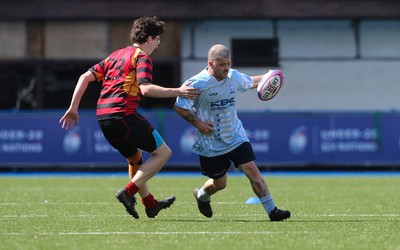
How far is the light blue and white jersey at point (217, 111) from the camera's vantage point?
10000mm

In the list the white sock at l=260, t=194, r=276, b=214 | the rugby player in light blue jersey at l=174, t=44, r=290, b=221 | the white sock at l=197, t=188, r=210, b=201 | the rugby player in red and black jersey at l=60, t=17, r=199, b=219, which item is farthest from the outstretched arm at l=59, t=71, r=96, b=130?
the white sock at l=260, t=194, r=276, b=214

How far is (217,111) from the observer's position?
396 inches

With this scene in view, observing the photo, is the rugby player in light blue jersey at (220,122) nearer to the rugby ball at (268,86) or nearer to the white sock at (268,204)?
the white sock at (268,204)

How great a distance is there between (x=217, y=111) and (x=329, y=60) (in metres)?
18.7

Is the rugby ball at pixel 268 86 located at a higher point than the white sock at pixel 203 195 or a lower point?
higher

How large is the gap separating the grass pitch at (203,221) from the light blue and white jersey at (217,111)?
2.40 ft

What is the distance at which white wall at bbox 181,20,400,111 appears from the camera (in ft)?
92.5

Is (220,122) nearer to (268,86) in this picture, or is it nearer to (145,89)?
(268,86)

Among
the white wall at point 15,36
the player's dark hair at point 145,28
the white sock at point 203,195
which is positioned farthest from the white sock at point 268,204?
the white wall at point 15,36

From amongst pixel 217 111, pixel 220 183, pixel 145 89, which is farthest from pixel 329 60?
pixel 145 89

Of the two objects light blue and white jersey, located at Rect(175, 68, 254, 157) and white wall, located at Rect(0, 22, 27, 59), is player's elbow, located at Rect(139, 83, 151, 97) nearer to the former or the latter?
light blue and white jersey, located at Rect(175, 68, 254, 157)

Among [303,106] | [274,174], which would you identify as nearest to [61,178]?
[274,174]

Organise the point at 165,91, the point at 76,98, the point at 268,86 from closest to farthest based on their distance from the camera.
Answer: the point at 165,91 < the point at 76,98 < the point at 268,86

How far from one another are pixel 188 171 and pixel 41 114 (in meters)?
3.53
